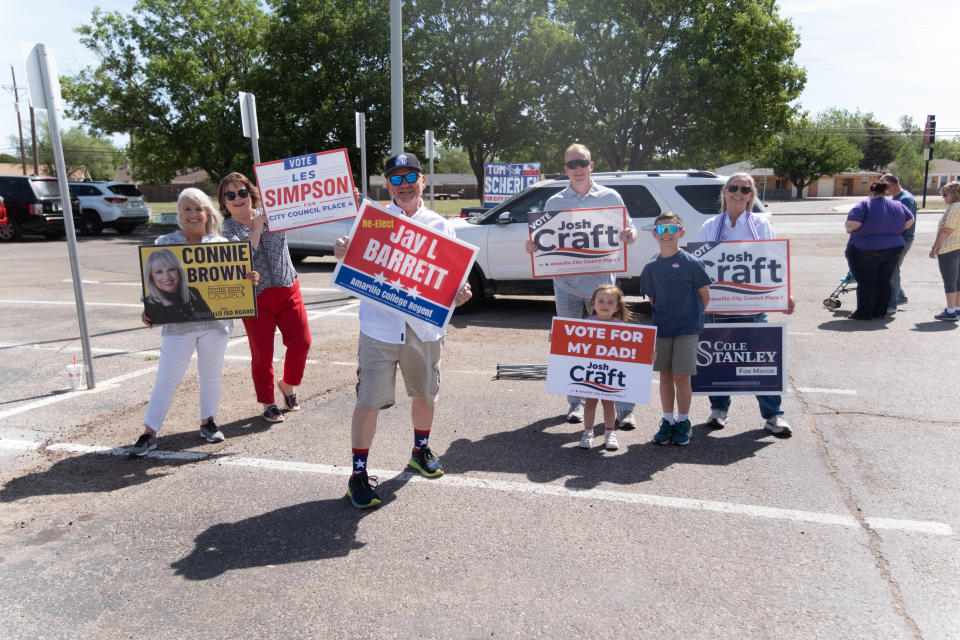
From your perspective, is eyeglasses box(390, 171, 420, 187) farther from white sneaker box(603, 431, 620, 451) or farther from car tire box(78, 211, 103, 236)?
car tire box(78, 211, 103, 236)

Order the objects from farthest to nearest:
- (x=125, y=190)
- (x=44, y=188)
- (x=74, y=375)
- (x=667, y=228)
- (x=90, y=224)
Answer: (x=125, y=190)
(x=90, y=224)
(x=44, y=188)
(x=74, y=375)
(x=667, y=228)

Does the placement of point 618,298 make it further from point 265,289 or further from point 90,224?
point 90,224

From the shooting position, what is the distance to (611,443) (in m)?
4.87

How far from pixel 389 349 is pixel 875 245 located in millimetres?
7884

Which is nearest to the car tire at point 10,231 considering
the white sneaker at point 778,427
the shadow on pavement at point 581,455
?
the shadow on pavement at point 581,455

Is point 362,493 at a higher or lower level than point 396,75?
lower

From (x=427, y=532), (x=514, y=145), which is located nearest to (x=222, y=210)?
(x=427, y=532)

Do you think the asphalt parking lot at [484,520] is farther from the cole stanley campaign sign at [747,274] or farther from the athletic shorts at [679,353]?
the cole stanley campaign sign at [747,274]

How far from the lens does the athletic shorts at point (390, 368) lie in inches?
156

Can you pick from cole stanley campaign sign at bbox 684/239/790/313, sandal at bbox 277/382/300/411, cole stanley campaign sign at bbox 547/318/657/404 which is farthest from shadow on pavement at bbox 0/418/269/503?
cole stanley campaign sign at bbox 684/239/790/313

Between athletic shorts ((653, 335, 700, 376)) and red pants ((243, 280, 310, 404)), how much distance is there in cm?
274

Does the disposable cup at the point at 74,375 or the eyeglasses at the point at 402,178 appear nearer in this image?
the eyeglasses at the point at 402,178

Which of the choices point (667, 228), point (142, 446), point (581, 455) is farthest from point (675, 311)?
point (142, 446)

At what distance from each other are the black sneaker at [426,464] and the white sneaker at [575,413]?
1442mm
